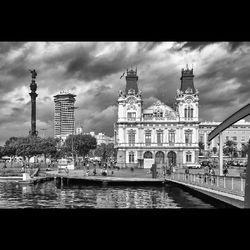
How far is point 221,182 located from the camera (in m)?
19.0

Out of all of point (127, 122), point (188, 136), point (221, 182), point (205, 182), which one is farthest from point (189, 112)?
point (221, 182)

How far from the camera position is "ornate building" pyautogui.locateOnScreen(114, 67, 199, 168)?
216 ft

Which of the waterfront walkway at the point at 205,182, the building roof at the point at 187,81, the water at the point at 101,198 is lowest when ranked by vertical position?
the water at the point at 101,198

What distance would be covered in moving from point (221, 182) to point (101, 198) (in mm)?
9698

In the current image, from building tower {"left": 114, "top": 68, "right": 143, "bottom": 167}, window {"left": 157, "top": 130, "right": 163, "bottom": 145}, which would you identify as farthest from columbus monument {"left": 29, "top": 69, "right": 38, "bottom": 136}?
window {"left": 157, "top": 130, "right": 163, "bottom": 145}

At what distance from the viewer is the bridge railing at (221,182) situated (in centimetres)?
1553

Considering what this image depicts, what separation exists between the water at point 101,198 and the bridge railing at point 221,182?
1.12 meters

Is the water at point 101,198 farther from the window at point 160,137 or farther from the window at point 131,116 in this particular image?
the window at point 131,116

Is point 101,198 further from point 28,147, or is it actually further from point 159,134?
point 159,134

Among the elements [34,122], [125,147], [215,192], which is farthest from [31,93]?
[215,192]

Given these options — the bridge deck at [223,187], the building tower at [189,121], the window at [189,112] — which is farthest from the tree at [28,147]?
the bridge deck at [223,187]
